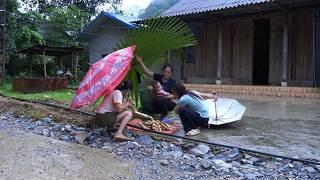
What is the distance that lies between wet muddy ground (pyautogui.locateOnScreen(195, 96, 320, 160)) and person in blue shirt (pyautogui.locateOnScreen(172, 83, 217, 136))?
0.20 metres

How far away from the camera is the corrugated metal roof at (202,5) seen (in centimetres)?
1280

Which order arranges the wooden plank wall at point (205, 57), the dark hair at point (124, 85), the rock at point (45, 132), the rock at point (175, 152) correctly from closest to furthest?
the rock at point (175, 152) → the dark hair at point (124, 85) → the rock at point (45, 132) → the wooden plank wall at point (205, 57)

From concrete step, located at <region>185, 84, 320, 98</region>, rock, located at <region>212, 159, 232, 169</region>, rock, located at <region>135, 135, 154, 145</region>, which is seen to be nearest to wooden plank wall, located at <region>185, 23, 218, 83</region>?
concrete step, located at <region>185, 84, 320, 98</region>

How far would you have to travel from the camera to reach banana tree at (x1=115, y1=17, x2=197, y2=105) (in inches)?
252

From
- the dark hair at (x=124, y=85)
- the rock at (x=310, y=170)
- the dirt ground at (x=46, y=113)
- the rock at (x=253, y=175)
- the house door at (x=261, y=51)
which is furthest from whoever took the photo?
the house door at (x=261, y=51)

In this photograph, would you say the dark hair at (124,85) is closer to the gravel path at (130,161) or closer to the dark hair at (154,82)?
the dark hair at (154,82)

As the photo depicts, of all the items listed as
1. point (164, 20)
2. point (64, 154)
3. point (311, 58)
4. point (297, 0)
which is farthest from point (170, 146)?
point (311, 58)

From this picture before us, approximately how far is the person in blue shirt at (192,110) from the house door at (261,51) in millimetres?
8446

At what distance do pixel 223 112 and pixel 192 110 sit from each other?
754 mm

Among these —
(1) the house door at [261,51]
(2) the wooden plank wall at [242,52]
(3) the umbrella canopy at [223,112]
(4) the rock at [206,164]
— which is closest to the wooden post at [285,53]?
(1) the house door at [261,51]

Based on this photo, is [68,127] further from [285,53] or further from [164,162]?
[285,53]

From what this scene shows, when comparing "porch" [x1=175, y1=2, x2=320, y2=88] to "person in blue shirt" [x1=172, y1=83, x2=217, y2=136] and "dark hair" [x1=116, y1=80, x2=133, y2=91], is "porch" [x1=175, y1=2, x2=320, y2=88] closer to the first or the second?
"person in blue shirt" [x1=172, y1=83, x2=217, y2=136]

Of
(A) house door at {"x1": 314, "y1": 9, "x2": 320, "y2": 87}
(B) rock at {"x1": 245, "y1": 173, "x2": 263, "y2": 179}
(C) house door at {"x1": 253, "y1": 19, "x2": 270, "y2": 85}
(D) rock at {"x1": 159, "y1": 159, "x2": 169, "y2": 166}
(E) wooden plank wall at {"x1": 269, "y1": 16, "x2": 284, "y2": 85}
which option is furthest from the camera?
(C) house door at {"x1": 253, "y1": 19, "x2": 270, "y2": 85}

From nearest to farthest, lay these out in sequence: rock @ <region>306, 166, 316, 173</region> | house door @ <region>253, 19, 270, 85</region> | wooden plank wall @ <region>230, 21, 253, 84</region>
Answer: rock @ <region>306, 166, 316, 173</region> → house door @ <region>253, 19, 270, 85</region> → wooden plank wall @ <region>230, 21, 253, 84</region>
